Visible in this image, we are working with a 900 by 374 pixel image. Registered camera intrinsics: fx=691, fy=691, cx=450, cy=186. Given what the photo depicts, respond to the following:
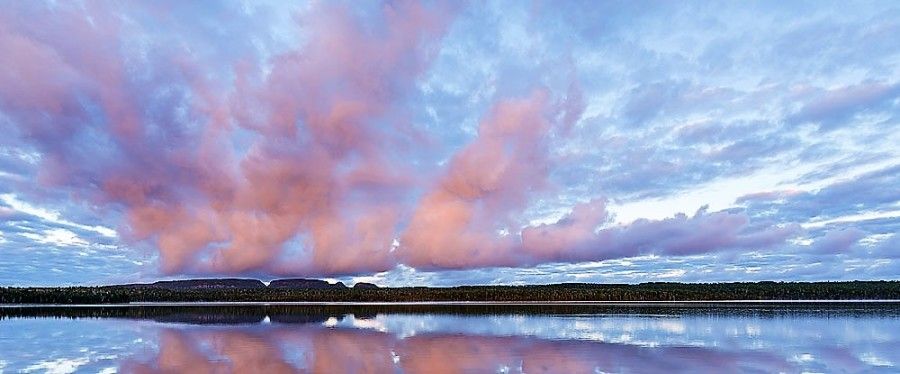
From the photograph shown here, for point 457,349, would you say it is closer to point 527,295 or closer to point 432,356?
point 432,356

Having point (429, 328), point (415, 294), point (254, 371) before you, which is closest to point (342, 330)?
point (429, 328)

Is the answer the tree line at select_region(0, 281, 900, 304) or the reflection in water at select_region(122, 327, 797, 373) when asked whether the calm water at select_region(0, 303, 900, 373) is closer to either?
the reflection in water at select_region(122, 327, 797, 373)

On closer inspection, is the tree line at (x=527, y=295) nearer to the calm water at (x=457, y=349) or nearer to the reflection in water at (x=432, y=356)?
the calm water at (x=457, y=349)

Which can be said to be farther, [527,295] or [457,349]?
[527,295]

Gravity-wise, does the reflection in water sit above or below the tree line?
above

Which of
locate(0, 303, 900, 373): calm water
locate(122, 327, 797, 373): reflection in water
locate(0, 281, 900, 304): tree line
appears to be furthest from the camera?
locate(0, 281, 900, 304): tree line

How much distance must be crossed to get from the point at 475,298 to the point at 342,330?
132 meters

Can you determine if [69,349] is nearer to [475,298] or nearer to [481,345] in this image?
[481,345]

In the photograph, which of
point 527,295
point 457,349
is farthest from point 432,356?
point 527,295

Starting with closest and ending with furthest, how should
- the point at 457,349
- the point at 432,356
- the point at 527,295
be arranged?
the point at 432,356, the point at 457,349, the point at 527,295

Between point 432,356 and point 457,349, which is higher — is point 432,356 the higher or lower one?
the higher one

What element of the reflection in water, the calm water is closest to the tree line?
the calm water

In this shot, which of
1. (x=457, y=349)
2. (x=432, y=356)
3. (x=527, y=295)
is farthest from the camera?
(x=527, y=295)

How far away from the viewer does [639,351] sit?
34.4 metres
